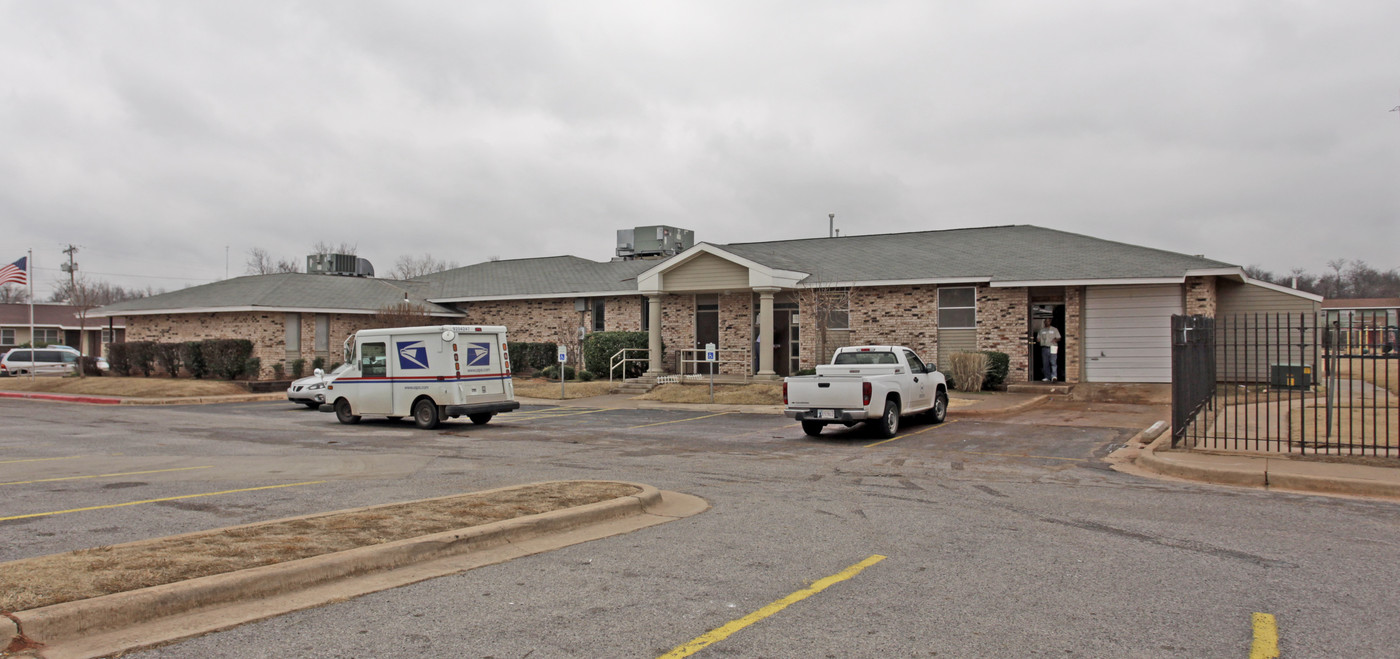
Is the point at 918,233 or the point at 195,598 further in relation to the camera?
the point at 918,233

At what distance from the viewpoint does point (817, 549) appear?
700 centimetres

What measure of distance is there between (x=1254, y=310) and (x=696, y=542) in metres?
22.9

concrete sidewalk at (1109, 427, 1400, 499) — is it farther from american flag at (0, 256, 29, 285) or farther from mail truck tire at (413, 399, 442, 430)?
american flag at (0, 256, 29, 285)

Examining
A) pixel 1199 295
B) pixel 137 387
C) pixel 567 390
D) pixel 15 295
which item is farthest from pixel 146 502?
pixel 15 295

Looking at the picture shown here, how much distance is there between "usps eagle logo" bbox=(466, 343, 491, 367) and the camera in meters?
18.3

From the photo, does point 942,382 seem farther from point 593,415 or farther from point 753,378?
point 753,378

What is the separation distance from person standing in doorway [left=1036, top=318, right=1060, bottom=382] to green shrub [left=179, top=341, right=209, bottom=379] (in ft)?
92.1

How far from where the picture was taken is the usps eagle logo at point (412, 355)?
717 inches

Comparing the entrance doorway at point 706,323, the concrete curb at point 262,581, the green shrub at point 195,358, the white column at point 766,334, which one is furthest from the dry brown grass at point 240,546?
the green shrub at point 195,358

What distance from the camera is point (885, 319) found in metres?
26.7

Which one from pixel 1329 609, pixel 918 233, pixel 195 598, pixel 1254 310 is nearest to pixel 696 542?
pixel 195 598

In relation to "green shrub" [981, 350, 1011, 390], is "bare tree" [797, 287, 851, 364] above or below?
above

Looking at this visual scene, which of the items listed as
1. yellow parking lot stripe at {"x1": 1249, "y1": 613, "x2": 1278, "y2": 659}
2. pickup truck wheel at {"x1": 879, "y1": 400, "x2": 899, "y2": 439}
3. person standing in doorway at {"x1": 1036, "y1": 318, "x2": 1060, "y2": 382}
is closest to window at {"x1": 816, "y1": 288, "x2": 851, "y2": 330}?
person standing in doorway at {"x1": 1036, "y1": 318, "x2": 1060, "y2": 382}

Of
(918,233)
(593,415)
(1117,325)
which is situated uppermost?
(918,233)
